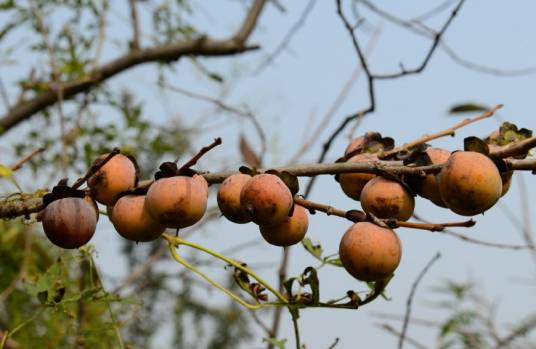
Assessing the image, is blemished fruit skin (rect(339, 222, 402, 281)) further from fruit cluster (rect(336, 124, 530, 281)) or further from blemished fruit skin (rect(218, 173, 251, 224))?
blemished fruit skin (rect(218, 173, 251, 224))

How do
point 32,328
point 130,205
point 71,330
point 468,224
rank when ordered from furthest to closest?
point 32,328 → point 71,330 → point 130,205 → point 468,224

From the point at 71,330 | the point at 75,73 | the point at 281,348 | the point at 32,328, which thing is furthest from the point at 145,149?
the point at 281,348

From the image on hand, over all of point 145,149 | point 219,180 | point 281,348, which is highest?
point 145,149

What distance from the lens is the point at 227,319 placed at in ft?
23.7

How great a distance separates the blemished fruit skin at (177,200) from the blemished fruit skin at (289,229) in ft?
0.26

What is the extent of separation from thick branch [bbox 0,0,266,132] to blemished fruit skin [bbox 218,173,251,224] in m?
2.18

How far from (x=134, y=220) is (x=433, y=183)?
12.6 inches

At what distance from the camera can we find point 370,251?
2.43 feet

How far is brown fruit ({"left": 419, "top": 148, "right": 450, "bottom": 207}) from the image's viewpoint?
2.57 ft

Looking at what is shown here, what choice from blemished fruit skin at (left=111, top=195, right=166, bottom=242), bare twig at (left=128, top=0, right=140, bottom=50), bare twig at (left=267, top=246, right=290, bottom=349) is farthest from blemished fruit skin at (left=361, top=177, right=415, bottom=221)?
bare twig at (left=128, top=0, right=140, bottom=50)

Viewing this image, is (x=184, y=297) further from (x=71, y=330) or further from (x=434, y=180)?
(x=434, y=180)

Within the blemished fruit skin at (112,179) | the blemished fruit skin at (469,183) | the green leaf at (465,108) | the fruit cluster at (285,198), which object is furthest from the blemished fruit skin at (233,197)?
the green leaf at (465,108)

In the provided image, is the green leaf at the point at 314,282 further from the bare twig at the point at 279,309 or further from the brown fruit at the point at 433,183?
the bare twig at the point at 279,309

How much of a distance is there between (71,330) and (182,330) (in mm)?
5554
